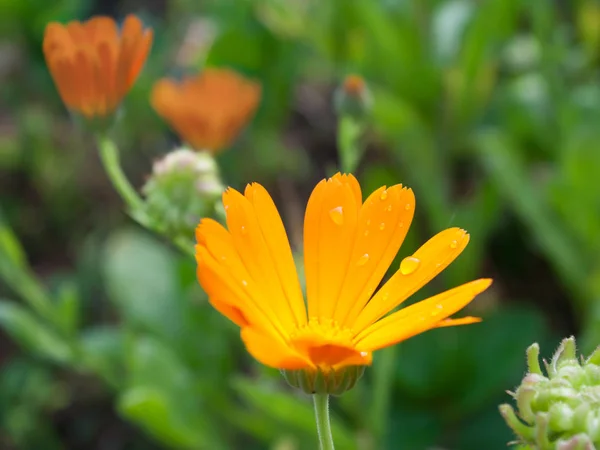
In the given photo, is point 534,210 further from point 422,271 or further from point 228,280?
point 228,280

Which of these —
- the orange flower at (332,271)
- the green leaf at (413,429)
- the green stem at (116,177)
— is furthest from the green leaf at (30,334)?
the orange flower at (332,271)

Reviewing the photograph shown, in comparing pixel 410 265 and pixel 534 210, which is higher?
pixel 534 210

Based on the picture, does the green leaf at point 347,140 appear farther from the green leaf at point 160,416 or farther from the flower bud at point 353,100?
the green leaf at point 160,416

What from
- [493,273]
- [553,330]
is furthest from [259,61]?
[553,330]

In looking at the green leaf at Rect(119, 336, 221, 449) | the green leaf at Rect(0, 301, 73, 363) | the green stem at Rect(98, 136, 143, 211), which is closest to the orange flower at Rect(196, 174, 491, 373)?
the green stem at Rect(98, 136, 143, 211)

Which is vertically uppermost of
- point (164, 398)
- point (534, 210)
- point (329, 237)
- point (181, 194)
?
point (534, 210)

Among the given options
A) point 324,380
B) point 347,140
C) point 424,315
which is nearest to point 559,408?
point 424,315

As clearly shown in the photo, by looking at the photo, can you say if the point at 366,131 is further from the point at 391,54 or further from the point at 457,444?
the point at 457,444
